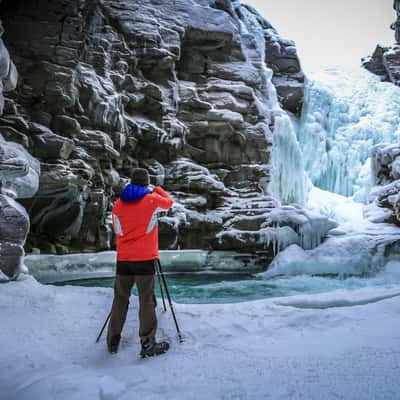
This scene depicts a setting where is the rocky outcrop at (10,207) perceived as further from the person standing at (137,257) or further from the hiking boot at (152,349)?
the hiking boot at (152,349)

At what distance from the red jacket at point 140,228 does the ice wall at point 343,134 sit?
66.4 ft

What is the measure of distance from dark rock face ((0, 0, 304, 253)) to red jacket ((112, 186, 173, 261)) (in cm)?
912

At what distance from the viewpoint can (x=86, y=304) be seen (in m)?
4.47

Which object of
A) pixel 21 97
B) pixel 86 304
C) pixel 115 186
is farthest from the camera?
pixel 115 186

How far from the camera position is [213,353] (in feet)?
9.86

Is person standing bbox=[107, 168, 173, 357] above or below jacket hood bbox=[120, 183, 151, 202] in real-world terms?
below

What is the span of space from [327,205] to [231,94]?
8.68 metres

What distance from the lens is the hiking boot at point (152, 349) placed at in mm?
2979

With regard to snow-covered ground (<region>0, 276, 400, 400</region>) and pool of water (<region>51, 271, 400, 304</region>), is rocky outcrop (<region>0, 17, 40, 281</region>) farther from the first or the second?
pool of water (<region>51, 271, 400, 304</region>)

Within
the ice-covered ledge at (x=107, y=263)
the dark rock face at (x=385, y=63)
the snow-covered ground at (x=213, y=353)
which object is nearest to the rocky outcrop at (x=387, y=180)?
the ice-covered ledge at (x=107, y=263)

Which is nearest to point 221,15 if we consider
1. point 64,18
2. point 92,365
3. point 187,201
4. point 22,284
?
point 64,18

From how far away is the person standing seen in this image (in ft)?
10.2

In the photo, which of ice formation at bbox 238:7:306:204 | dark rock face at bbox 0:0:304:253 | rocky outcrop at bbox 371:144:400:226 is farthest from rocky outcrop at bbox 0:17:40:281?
rocky outcrop at bbox 371:144:400:226

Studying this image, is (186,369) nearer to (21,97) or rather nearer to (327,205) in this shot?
(21,97)
